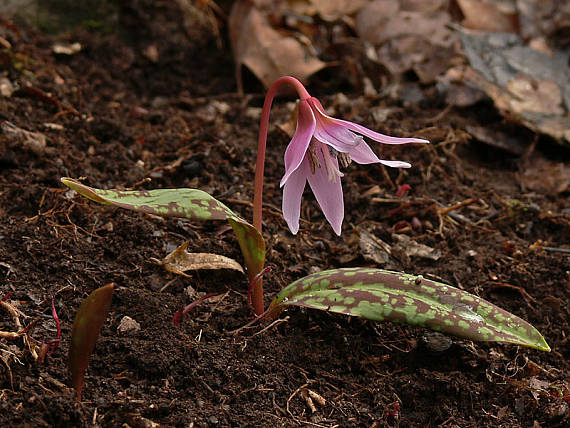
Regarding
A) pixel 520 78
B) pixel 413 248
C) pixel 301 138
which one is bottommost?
pixel 413 248

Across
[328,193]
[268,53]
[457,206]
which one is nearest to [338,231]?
[328,193]

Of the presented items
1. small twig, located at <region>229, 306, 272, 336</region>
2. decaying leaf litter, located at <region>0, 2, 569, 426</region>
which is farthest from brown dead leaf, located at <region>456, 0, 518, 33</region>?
small twig, located at <region>229, 306, 272, 336</region>

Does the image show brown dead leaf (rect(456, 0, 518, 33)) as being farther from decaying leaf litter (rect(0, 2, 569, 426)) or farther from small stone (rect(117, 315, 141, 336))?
small stone (rect(117, 315, 141, 336))

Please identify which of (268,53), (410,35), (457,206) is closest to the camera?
(457,206)

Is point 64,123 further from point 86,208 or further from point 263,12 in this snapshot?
point 263,12

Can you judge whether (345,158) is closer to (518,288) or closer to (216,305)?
(216,305)

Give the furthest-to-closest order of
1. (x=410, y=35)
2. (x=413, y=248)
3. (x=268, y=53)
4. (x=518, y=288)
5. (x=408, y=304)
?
(x=410, y=35)
(x=268, y=53)
(x=413, y=248)
(x=518, y=288)
(x=408, y=304)
